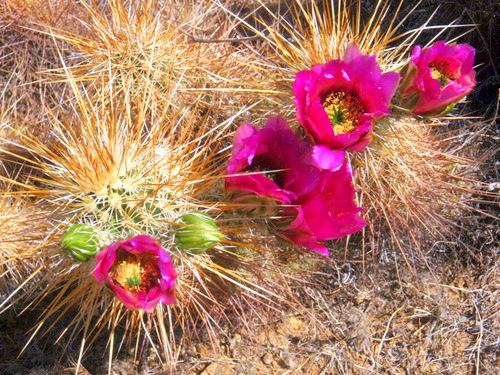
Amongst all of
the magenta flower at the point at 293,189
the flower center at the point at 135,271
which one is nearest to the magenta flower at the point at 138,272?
the flower center at the point at 135,271

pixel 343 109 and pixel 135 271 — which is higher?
pixel 343 109

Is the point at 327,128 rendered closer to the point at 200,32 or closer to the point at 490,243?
the point at 200,32

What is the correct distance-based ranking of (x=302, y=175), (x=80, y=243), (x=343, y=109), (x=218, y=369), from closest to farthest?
(x=80, y=243) < (x=302, y=175) < (x=343, y=109) < (x=218, y=369)

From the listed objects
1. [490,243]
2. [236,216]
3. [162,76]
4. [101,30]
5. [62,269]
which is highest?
[101,30]

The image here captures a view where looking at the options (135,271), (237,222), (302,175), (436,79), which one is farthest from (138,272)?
(436,79)

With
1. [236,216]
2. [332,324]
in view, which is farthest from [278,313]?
[236,216]

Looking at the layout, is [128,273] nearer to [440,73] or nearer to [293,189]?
[293,189]

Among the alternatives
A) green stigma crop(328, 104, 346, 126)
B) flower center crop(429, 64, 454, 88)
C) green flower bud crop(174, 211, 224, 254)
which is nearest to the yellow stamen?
green flower bud crop(174, 211, 224, 254)
